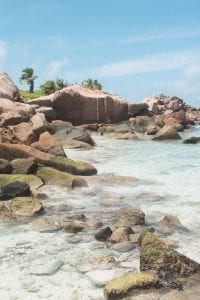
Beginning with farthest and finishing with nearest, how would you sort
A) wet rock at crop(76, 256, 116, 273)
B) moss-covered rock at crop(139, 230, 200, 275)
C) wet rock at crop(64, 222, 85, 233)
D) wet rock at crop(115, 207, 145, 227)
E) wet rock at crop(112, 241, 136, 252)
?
wet rock at crop(115, 207, 145, 227), wet rock at crop(64, 222, 85, 233), wet rock at crop(112, 241, 136, 252), wet rock at crop(76, 256, 116, 273), moss-covered rock at crop(139, 230, 200, 275)

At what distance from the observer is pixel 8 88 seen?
33.9 meters

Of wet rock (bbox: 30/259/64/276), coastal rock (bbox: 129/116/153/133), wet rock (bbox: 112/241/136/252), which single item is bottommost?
wet rock (bbox: 30/259/64/276)

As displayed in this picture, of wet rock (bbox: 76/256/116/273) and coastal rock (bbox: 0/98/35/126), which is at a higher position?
coastal rock (bbox: 0/98/35/126)

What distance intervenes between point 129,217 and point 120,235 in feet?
4.40

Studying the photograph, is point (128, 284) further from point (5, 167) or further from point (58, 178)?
point (5, 167)

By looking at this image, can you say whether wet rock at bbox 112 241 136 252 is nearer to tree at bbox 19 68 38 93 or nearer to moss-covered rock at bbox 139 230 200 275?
moss-covered rock at bbox 139 230 200 275

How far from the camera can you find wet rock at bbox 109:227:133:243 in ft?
27.2

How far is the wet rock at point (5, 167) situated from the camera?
14.0 m

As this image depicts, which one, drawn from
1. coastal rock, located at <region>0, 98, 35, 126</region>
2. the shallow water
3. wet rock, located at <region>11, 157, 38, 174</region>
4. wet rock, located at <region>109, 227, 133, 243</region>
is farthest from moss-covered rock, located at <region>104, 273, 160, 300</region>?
coastal rock, located at <region>0, 98, 35, 126</region>

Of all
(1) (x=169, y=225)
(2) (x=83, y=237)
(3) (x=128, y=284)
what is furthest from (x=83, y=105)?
(3) (x=128, y=284)

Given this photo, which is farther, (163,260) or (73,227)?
(73,227)

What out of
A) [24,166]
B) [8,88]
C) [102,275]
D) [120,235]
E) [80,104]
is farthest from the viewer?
[80,104]

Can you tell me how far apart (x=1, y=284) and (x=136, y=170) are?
1135 cm

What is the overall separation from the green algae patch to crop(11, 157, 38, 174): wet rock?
0.84m
